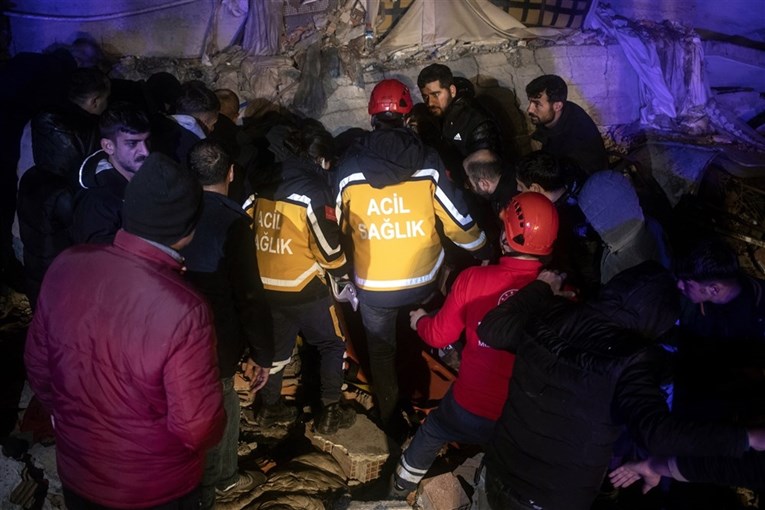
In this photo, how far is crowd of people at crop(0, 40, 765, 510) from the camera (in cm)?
232

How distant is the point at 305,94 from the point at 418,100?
1467 millimetres

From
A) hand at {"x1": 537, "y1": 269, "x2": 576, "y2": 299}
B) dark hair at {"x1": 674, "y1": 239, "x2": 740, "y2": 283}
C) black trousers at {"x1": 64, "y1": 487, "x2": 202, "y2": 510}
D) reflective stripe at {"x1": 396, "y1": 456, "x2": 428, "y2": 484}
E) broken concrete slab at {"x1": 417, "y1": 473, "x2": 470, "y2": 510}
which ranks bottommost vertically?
broken concrete slab at {"x1": 417, "y1": 473, "x2": 470, "y2": 510}

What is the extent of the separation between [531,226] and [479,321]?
60 cm

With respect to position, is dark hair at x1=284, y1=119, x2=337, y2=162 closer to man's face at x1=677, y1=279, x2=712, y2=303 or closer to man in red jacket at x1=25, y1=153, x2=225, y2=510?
man in red jacket at x1=25, y1=153, x2=225, y2=510

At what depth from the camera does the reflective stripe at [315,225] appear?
3977 millimetres

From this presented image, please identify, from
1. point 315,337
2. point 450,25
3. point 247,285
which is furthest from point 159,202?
point 450,25

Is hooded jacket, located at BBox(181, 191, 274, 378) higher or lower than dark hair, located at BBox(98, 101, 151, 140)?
lower

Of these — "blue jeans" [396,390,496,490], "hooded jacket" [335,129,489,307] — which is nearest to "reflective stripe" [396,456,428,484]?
"blue jeans" [396,390,496,490]

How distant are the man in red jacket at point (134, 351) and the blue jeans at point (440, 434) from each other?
1435 millimetres

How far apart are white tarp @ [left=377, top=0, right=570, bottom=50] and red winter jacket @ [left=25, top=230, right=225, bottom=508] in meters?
6.24

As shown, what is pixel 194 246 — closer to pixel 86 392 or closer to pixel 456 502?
pixel 86 392

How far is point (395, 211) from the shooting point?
158 inches

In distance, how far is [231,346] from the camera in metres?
3.51

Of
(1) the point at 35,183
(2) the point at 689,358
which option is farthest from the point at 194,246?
(2) the point at 689,358
